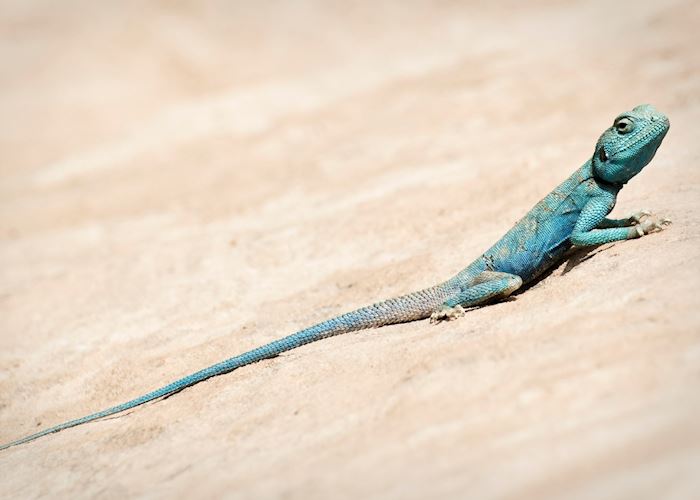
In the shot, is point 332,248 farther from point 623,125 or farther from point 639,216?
point 623,125

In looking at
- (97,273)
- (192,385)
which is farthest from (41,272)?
(192,385)

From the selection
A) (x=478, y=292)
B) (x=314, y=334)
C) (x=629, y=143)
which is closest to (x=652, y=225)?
(x=629, y=143)

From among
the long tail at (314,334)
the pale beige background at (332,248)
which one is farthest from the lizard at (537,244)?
the pale beige background at (332,248)

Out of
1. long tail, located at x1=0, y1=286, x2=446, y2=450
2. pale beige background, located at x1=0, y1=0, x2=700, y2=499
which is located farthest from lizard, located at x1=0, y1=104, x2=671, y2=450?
pale beige background, located at x1=0, y1=0, x2=700, y2=499

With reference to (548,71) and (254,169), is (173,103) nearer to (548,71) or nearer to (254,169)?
(254,169)

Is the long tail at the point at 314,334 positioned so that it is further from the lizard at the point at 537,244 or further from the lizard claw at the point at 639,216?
the lizard claw at the point at 639,216

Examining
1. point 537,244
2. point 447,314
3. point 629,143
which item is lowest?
point 447,314
